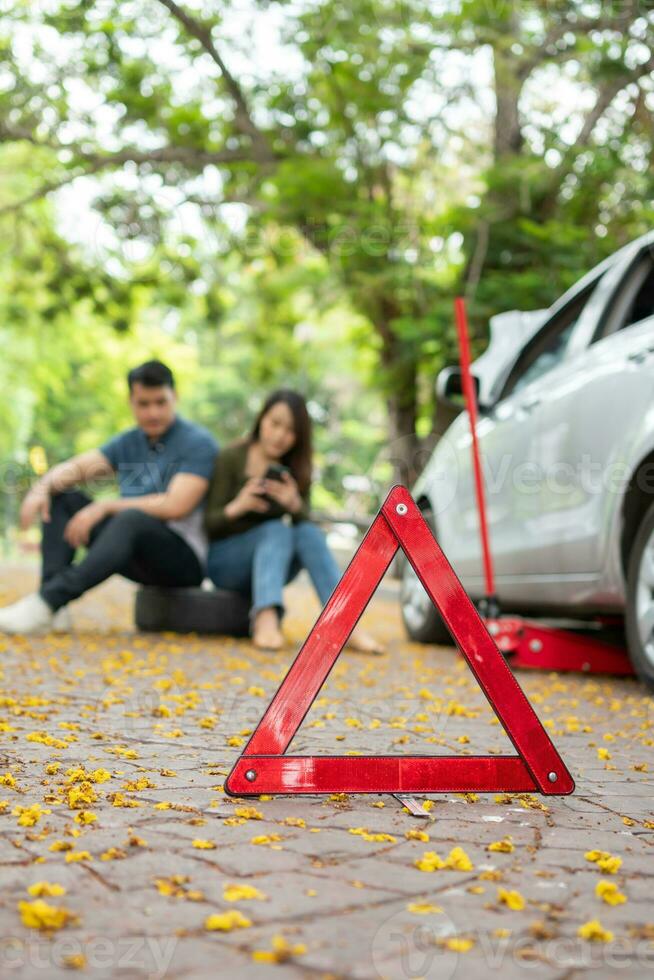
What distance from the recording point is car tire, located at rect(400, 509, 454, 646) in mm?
6949

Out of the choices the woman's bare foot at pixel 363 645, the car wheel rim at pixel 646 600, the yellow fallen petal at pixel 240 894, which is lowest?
the woman's bare foot at pixel 363 645

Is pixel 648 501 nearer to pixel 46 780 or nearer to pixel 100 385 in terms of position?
pixel 46 780

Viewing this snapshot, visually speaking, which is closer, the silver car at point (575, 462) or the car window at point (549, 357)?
the silver car at point (575, 462)

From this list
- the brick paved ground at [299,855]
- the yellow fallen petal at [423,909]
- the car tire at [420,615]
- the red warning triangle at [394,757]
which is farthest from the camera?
the car tire at [420,615]

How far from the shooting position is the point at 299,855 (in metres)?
2.23

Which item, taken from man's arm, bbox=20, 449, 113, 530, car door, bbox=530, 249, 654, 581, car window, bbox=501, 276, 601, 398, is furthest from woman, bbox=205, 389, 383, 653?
car door, bbox=530, 249, 654, 581

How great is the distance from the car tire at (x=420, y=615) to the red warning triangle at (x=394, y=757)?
4.07 metres

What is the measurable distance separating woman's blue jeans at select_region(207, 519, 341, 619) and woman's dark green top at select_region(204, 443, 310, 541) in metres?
0.04

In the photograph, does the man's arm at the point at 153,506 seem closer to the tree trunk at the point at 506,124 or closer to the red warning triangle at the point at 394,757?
the red warning triangle at the point at 394,757

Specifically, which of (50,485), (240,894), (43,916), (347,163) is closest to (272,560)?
(50,485)

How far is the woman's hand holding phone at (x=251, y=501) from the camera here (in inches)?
256

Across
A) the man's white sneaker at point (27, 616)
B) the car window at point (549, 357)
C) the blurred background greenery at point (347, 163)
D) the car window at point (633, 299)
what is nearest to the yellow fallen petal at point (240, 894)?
the car window at point (633, 299)

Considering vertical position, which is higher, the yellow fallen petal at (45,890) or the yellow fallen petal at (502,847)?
the yellow fallen petal at (45,890)

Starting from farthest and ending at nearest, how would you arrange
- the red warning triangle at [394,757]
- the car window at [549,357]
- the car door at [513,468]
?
the car window at [549,357] → the car door at [513,468] → the red warning triangle at [394,757]
